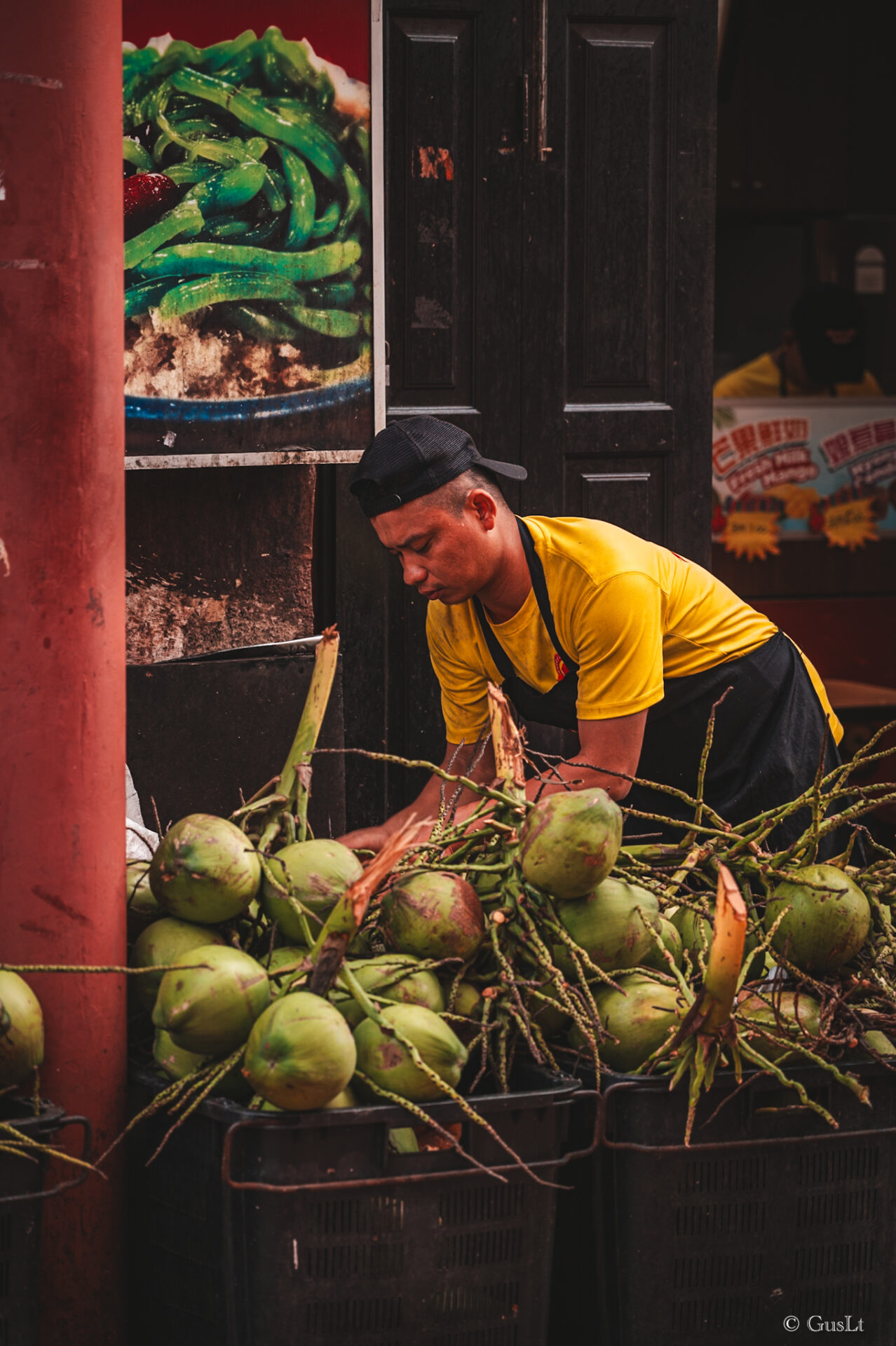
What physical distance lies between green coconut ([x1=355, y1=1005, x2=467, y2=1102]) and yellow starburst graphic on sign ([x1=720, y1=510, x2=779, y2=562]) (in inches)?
166

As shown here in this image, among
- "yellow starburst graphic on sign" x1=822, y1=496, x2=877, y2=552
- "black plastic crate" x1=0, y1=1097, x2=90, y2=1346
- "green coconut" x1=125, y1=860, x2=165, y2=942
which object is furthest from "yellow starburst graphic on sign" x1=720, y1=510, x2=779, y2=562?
"black plastic crate" x1=0, y1=1097, x2=90, y2=1346

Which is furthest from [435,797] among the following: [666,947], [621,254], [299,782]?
[621,254]

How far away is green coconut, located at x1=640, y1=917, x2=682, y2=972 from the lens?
1903mm

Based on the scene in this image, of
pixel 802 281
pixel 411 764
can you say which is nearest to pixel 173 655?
pixel 411 764

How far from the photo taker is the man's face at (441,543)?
2564 mm

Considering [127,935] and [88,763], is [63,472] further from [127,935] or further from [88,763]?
[127,935]

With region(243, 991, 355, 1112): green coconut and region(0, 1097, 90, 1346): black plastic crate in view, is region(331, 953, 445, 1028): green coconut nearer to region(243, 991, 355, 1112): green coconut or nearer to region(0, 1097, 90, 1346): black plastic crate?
region(243, 991, 355, 1112): green coconut

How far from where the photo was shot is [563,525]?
2.76m

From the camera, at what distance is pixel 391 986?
1.75 meters

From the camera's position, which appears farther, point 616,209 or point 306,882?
point 616,209

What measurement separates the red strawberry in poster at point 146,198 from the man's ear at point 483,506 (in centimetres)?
102

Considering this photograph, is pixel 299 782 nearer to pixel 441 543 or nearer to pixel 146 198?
pixel 441 543

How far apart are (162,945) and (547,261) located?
2466mm

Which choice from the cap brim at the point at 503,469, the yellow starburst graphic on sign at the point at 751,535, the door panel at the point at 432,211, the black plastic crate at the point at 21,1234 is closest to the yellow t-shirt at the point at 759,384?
the yellow starburst graphic on sign at the point at 751,535
